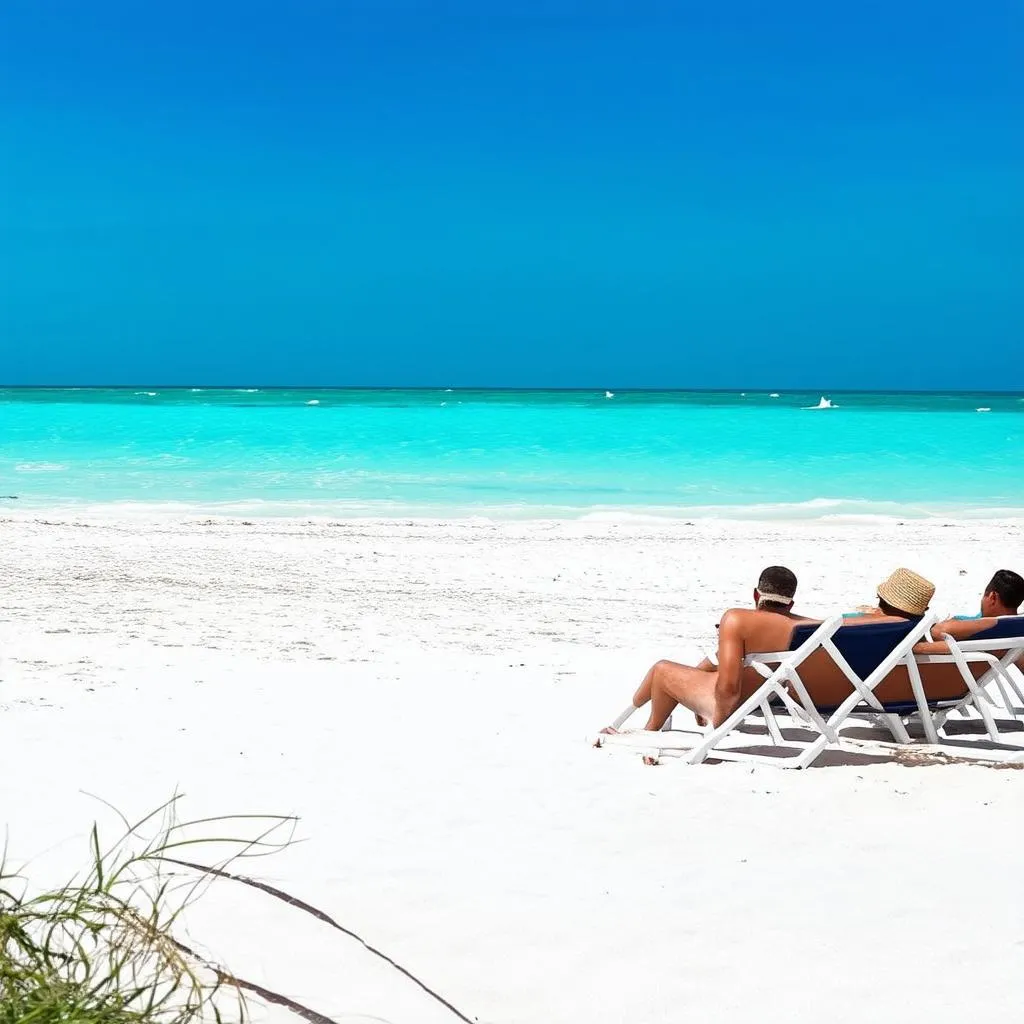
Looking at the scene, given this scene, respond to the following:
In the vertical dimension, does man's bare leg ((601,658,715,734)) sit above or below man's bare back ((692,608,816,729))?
below

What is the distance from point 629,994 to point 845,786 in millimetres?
1949

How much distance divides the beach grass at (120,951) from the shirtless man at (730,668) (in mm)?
1915

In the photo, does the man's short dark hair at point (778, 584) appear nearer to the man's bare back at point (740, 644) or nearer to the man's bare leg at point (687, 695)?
the man's bare back at point (740, 644)

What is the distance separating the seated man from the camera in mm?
4922

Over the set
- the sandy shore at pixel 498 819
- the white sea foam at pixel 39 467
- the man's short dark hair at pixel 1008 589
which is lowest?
the sandy shore at pixel 498 819

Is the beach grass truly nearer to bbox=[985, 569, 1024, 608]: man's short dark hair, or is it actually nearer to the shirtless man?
the shirtless man

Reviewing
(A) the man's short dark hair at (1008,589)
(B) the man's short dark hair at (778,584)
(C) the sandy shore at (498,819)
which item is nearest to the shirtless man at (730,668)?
(B) the man's short dark hair at (778,584)

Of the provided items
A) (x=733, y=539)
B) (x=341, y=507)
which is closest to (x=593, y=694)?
(x=733, y=539)

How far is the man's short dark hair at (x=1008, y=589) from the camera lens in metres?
5.28

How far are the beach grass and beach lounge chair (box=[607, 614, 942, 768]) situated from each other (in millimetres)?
1892

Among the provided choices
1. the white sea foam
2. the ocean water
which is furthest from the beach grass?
the white sea foam

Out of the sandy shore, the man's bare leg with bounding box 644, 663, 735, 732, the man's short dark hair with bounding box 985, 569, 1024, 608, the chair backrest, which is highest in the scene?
the man's short dark hair with bounding box 985, 569, 1024, 608

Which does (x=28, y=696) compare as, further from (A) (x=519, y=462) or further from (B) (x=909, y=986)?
(A) (x=519, y=462)

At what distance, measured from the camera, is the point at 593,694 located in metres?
6.43
